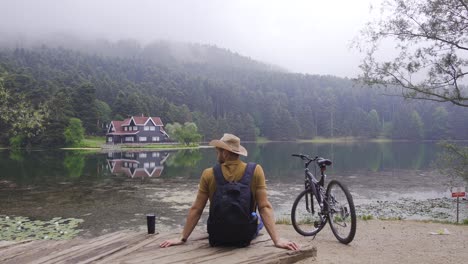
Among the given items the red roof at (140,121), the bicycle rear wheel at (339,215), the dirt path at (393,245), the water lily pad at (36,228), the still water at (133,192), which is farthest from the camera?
the red roof at (140,121)

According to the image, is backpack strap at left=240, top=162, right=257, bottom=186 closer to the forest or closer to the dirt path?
the dirt path

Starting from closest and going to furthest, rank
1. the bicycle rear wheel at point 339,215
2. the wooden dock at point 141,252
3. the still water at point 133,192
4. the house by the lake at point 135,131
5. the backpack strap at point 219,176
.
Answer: the wooden dock at point 141,252 < the backpack strap at point 219,176 < the bicycle rear wheel at point 339,215 < the still water at point 133,192 < the house by the lake at point 135,131

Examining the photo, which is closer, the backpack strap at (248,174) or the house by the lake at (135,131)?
the backpack strap at (248,174)

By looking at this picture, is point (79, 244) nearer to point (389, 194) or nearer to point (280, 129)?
point (389, 194)

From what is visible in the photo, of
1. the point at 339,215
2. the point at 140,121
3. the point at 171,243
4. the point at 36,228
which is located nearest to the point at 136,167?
the point at 36,228

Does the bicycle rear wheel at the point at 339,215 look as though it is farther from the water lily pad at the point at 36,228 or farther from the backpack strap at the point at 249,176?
the water lily pad at the point at 36,228

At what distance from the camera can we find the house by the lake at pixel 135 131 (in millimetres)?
72062

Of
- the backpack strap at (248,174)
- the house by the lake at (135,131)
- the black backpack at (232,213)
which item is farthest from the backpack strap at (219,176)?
the house by the lake at (135,131)

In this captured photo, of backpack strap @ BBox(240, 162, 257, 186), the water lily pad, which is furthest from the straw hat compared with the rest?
the water lily pad

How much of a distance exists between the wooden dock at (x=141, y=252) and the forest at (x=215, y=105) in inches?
2383

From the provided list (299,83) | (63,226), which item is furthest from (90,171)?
(299,83)

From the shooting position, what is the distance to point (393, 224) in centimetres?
903

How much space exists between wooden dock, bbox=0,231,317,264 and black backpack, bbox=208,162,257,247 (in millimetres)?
110

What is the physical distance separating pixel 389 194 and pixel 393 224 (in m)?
11.7
